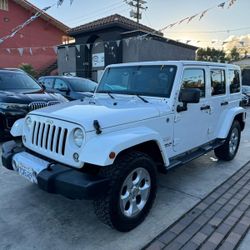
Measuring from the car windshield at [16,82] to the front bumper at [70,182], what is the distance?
456 centimetres

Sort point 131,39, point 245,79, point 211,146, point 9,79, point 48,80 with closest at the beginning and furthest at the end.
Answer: point 211,146
point 9,79
point 48,80
point 131,39
point 245,79

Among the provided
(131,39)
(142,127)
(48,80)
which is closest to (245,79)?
(131,39)

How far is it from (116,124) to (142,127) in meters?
0.36

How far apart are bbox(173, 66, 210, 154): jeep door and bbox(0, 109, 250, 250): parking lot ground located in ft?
1.94

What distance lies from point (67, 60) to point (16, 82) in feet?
55.6

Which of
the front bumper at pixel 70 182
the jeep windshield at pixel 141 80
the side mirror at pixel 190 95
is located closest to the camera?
the front bumper at pixel 70 182

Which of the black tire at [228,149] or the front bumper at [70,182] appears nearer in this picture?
the front bumper at [70,182]

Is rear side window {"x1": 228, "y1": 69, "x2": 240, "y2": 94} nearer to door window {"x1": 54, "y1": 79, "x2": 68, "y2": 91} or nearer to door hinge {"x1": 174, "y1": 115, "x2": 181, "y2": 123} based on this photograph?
door hinge {"x1": 174, "y1": 115, "x2": 181, "y2": 123}

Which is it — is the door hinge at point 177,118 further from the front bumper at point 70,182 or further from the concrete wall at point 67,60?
the concrete wall at point 67,60

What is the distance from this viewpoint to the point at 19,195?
361 centimetres

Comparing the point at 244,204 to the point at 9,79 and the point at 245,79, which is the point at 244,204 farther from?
the point at 245,79

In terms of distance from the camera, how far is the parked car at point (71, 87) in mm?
8856

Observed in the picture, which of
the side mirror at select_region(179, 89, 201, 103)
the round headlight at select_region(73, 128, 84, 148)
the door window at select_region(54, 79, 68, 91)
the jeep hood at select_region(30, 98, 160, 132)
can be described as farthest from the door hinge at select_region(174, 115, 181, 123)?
the door window at select_region(54, 79, 68, 91)

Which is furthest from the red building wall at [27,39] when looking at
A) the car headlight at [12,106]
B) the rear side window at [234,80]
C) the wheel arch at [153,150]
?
the wheel arch at [153,150]
